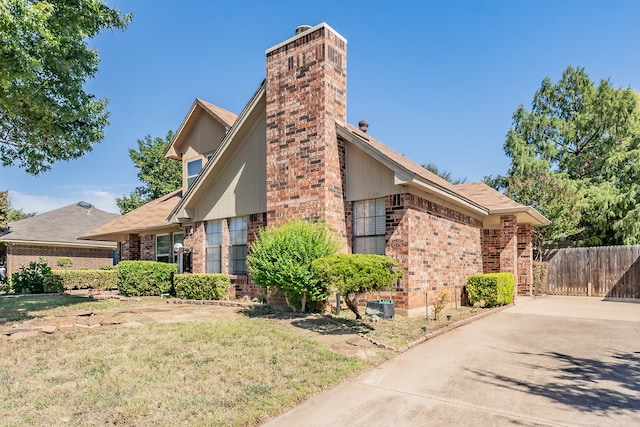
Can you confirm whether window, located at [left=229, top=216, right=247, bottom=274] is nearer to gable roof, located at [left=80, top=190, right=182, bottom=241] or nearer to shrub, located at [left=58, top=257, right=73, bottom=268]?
gable roof, located at [left=80, top=190, right=182, bottom=241]

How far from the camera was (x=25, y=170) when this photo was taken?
12.3m

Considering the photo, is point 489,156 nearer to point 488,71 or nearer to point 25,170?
point 488,71

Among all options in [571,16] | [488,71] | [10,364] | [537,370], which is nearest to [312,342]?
[537,370]

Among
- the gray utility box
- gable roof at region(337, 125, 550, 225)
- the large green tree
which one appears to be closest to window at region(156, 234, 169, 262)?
gable roof at region(337, 125, 550, 225)

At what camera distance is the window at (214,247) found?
13.8 m

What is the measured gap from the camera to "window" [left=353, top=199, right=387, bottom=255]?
409 inches

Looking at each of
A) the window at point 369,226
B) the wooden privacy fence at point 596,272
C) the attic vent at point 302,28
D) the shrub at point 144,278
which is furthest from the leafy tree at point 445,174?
the window at point 369,226

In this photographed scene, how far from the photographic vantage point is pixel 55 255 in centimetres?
2508

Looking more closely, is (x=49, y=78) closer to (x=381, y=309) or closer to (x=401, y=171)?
(x=401, y=171)

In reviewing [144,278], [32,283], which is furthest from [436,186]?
[32,283]

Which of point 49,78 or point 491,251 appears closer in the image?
point 49,78

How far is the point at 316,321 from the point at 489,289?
617 cm

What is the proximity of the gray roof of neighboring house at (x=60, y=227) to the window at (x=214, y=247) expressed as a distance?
13.5 metres

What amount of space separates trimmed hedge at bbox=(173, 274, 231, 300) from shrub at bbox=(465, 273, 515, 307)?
7515mm
